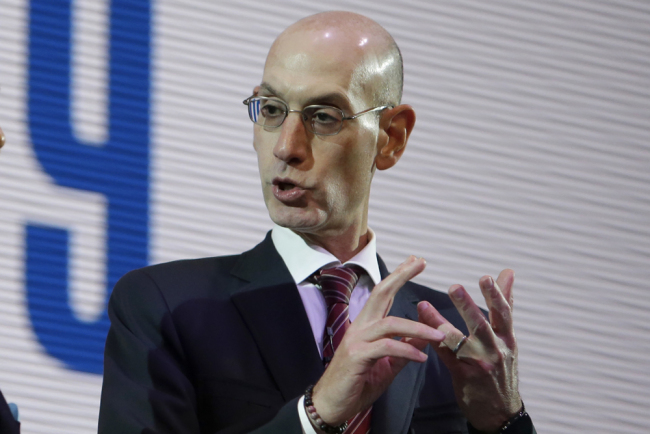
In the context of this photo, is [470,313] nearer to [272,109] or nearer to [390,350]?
[390,350]

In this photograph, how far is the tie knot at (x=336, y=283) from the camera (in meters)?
1.87

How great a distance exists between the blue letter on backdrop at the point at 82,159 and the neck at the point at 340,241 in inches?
48.4

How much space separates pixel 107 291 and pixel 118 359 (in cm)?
128

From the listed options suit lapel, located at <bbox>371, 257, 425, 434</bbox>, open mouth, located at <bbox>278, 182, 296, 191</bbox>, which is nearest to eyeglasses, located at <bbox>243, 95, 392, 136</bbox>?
open mouth, located at <bbox>278, 182, 296, 191</bbox>

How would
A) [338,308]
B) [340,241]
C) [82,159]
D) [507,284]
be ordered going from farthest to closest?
[82,159] → [340,241] → [338,308] → [507,284]

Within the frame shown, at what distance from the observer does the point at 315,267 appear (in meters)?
1.92

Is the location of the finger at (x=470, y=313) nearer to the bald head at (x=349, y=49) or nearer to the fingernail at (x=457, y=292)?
the fingernail at (x=457, y=292)

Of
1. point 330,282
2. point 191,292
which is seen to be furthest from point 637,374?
point 191,292

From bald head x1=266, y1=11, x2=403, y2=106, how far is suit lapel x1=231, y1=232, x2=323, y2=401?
0.47 meters

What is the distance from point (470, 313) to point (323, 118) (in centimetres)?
57

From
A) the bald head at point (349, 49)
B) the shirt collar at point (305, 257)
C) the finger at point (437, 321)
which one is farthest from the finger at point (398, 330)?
the bald head at point (349, 49)

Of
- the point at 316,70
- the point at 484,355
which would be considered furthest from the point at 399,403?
the point at 316,70

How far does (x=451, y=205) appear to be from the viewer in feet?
11.0

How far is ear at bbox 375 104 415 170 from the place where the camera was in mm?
2043
